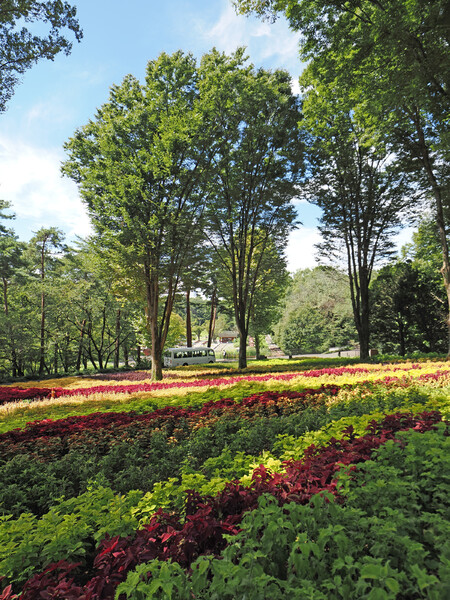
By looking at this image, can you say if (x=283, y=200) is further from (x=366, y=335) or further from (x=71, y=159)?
(x=71, y=159)

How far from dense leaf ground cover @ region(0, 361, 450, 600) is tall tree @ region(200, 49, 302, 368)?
1327 centimetres

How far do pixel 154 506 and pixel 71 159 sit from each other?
18.9m

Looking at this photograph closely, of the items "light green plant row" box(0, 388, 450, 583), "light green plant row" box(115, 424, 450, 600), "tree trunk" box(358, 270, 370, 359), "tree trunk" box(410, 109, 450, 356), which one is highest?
"tree trunk" box(410, 109, 450, 356)

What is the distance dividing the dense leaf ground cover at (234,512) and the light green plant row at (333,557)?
1 cm

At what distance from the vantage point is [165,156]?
1288 centimetres

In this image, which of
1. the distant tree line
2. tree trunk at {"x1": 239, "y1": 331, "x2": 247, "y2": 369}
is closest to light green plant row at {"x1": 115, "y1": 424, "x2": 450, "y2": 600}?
tree trunk at {"x1": 239, "y1": 331, "x2": 247, "y2": 369}

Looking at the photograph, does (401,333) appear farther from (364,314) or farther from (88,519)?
(88,519)

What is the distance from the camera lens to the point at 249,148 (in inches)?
634

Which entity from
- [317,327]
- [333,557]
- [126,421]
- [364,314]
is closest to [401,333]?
[364,314]

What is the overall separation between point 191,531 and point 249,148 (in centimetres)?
1690

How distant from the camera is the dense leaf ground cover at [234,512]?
1.69 meters

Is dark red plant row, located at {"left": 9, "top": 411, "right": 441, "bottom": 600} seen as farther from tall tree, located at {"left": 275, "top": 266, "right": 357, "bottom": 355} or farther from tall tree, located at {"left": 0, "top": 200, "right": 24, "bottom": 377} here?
tall tree, located at {"left": 275, "top": 266, "right": 357, "bottom": 355}

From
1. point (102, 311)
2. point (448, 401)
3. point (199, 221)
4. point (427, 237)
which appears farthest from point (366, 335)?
point (102, 311)

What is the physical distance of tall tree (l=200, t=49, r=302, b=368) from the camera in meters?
14.0
